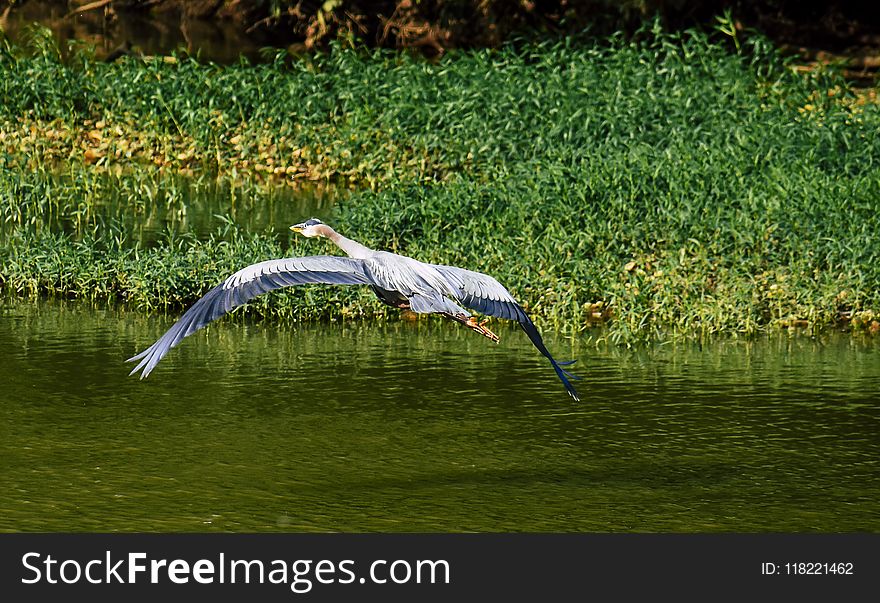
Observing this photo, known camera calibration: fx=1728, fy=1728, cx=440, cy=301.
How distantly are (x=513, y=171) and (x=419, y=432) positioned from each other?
5.46m

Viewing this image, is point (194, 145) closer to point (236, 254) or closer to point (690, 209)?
point (236, 254)

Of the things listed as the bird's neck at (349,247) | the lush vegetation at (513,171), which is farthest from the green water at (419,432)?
the bird's neck at (349,247)

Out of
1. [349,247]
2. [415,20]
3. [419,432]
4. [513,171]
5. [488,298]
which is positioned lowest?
[419,432]

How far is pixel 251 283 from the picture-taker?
642 cm

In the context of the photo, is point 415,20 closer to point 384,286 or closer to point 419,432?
point 419,432

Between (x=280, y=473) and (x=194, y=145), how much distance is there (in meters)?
8.44

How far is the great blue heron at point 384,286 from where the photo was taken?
249 inches

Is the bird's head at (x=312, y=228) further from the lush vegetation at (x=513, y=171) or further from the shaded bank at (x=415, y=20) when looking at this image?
the shaded bank at (x=415, y=20)

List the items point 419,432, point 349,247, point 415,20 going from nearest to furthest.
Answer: point 349,247 < point 419,432 < point 415,20

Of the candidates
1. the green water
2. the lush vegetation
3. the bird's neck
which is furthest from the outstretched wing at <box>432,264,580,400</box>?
the lush vegetation

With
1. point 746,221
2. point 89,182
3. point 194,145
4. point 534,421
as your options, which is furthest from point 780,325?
point 194,145

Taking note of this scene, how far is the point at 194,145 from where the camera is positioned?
15.4m

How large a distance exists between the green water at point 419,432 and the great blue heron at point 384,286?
763 mm

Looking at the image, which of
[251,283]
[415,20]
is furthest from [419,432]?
[415,20]
